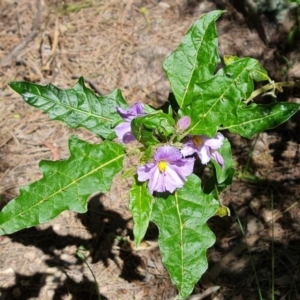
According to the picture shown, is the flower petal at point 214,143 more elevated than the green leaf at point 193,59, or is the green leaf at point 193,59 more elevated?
the green leaf at point 193,59

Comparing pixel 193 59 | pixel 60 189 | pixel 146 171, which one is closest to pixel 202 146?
pixel 146 171

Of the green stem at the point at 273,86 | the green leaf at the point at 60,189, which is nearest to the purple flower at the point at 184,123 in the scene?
the green leaf at the point at 60,189

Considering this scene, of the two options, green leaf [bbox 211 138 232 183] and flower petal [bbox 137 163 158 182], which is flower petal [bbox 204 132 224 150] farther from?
flower petal [bbox 137 163 158 182]

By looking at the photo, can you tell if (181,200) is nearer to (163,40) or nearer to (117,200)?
(117,200)

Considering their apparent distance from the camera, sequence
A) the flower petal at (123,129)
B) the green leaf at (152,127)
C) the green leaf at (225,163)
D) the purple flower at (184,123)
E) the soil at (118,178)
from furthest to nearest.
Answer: the soil at (118,178) < the green leaf at (225,163) < the flower petal at (123,129) < the purple flower at (184,123) < the green leaf at (152,127)

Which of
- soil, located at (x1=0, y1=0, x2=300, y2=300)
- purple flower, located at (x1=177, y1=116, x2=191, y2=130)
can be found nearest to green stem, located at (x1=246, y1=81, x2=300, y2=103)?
soil, located at (x1=0, y1=0, x2=300, y2=300)

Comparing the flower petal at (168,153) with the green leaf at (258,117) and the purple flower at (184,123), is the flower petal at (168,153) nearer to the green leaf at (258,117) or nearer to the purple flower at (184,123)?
the purple flower at (184,123)
